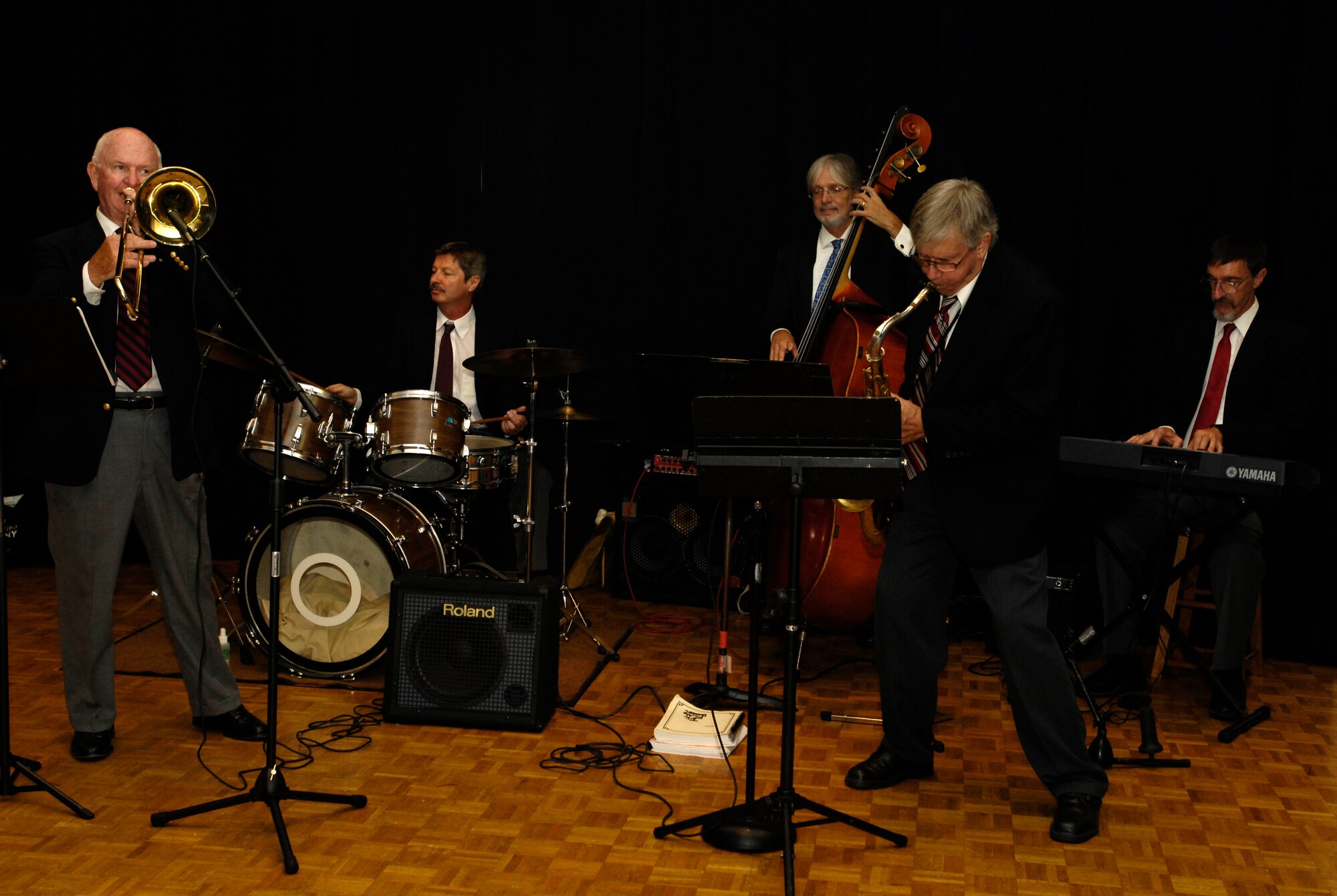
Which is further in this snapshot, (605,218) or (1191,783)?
(605,218)

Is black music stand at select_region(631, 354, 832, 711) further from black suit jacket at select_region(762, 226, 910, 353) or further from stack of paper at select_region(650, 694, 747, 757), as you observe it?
black suit jacket at select_region(762, 226, 910, 353)

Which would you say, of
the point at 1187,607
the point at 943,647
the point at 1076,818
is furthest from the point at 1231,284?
the point at 1076,818

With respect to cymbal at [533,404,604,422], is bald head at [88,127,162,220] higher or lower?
higher

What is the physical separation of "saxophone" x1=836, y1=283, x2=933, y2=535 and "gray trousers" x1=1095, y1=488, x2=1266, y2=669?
3.42 ft

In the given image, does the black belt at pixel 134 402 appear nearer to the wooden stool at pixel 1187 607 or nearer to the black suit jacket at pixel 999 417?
the black suit jacket at pixel 999 417

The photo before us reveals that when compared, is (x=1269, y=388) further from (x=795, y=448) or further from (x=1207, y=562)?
(x=795, y=448)

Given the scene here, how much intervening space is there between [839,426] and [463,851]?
143cm

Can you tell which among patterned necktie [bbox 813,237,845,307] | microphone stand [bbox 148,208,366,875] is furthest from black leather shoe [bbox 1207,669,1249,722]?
microphone stand [bbox 148,208,366,875]

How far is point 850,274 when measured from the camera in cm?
491

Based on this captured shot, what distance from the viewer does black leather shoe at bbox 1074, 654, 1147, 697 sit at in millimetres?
4633

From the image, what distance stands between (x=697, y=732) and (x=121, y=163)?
2.39 m

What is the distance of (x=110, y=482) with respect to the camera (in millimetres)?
3512

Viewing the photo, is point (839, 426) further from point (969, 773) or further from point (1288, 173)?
point (1288, 173)

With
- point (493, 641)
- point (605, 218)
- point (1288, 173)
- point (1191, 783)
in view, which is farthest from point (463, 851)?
point (1288, 173)
